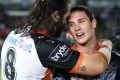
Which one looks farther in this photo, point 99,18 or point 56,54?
point 99,18

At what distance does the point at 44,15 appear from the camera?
3477 millimetres

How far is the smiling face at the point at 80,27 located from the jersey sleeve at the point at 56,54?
0.24 meters

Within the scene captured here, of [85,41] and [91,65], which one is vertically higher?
[85,41]

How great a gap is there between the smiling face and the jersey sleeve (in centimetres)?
24

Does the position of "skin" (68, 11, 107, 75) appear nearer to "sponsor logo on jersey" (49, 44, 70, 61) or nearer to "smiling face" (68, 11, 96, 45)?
"smiling face" (68, 11, 96, 45)

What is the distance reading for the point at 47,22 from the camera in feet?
11.4

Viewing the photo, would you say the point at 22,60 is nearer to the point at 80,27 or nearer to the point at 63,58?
the point at 63,58

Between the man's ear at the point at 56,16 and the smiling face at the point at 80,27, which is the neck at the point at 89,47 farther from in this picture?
the man's ear at the point at 56,16

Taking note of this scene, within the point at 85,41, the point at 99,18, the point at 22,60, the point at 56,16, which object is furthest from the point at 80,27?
the point at 99,18

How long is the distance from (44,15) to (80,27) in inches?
13.4

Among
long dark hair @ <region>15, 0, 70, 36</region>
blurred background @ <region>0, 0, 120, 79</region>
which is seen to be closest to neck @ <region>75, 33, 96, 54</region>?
blurred background @ <region>0, 0, 120, 79</region>

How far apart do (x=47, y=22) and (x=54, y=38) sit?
0.47 feet

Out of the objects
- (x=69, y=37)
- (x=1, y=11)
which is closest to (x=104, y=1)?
(x=1, y=11)

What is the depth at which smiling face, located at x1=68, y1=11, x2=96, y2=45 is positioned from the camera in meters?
3.63
